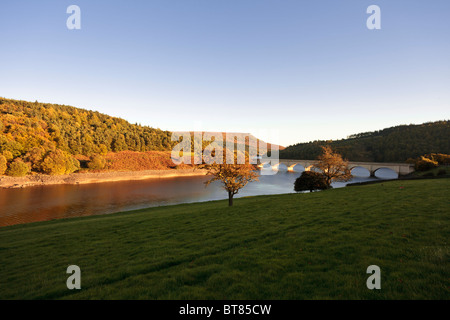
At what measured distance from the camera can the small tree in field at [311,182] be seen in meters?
43.5

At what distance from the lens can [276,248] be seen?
9.81 meters

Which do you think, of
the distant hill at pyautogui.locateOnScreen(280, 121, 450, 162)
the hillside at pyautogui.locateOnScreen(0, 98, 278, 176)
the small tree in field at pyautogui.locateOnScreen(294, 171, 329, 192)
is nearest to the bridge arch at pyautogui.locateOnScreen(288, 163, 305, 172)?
the distant hill at pyautogui.locateOnScreen(280, 121, 450, 162)

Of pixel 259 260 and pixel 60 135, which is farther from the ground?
pixel 60 135

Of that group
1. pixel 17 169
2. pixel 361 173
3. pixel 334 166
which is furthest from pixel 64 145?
pixel 361 173

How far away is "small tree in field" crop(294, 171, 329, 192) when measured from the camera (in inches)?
1713

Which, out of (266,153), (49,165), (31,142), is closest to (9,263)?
(49,165)

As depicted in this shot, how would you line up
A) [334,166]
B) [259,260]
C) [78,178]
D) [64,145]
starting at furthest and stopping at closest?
[64,145], [78,178], [334,166], [259,260]

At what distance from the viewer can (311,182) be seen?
4391 centimetres

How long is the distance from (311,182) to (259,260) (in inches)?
1564

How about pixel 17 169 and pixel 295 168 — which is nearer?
pixel 17 169

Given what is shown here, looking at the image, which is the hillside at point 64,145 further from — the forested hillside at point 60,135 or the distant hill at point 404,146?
the distant hill at point 404,146

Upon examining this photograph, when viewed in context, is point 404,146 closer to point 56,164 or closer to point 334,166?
point 334,166

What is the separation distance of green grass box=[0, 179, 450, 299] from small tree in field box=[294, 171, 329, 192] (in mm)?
27929

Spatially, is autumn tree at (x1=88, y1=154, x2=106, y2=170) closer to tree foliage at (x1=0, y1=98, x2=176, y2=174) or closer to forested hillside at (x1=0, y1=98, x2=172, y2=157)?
tree foliage at (x1=0, y1=98, x2=176, y2=174)
